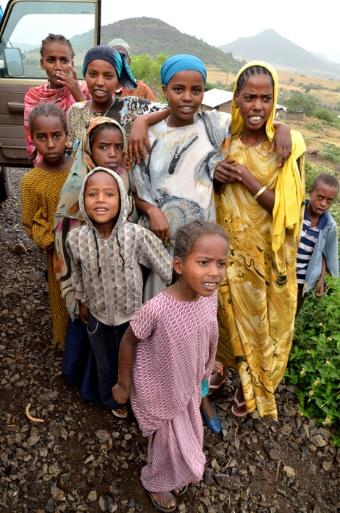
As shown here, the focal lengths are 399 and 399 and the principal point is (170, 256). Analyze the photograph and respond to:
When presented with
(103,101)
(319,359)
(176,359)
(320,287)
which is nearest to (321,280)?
(320,287)

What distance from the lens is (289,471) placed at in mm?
2383

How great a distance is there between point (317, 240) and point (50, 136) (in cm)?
189

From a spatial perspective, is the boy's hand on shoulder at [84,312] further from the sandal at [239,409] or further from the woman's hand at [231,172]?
the sandal at [239,409]

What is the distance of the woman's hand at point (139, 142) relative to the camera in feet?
6.67

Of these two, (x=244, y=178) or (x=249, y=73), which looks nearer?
(x=249, y=73)

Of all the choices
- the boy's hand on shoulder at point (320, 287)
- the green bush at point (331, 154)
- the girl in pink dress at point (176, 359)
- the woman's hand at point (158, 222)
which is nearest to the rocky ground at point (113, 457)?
the girl in pink dress at point (176, 359)

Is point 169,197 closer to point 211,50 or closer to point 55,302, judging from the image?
point 55,302

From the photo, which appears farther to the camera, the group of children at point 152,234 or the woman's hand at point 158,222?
the woman's hand at point 158,222

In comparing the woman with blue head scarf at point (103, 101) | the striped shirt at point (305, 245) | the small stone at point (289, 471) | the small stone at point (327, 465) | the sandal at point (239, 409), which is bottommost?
the small stone at point (327, 465)

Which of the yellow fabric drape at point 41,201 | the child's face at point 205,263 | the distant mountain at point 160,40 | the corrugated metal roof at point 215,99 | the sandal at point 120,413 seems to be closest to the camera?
the child's face at point 205,263

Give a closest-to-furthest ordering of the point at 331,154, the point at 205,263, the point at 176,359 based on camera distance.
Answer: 1. the point at 205,263
2. the point at 176,359
3. the point at 331,154

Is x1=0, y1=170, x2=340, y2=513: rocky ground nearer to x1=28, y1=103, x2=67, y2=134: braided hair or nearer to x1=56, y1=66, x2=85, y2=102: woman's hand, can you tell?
x1=28, y1=103, x2=67, y2=134: braided hair

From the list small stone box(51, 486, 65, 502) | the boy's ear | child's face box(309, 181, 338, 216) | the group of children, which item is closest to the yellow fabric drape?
the group of children

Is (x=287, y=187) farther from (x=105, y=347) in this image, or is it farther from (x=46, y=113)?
(x=46, y=113)
